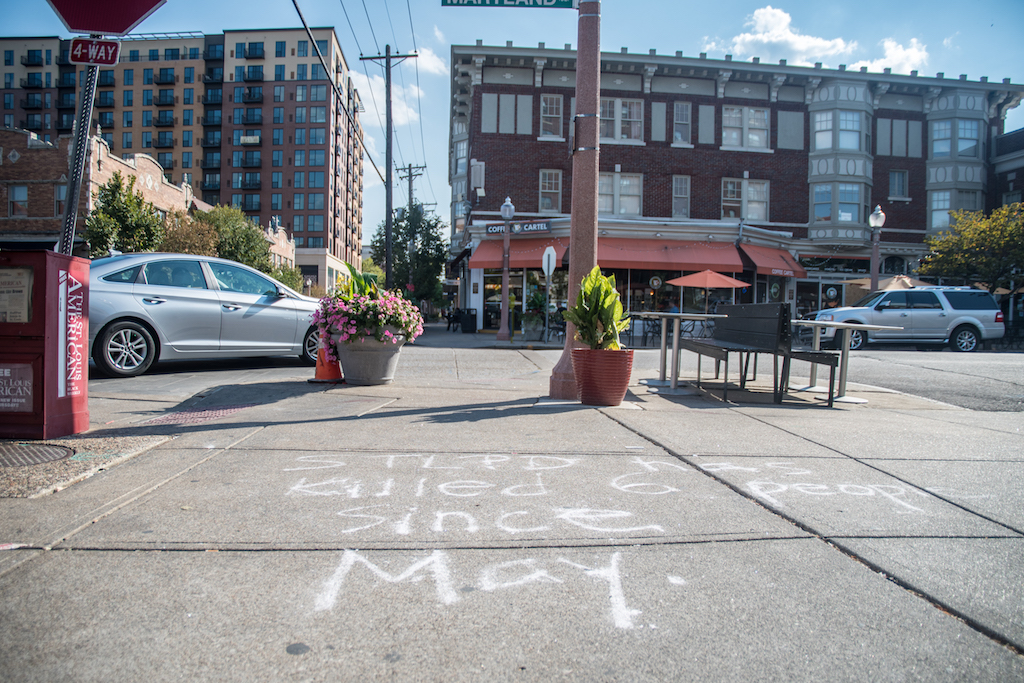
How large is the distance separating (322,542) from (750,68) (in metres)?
29.5

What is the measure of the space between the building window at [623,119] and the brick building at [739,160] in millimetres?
63

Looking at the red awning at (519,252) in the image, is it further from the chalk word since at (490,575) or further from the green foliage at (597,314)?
the chalk word since at (490,575)

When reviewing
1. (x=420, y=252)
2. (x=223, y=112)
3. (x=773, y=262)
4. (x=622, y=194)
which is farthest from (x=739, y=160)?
(x=223, y=112)

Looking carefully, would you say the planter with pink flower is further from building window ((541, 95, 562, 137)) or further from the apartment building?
the apartment building

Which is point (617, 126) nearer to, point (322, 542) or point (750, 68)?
point (750, 68)

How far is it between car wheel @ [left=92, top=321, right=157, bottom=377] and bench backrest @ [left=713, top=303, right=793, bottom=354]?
7556mm

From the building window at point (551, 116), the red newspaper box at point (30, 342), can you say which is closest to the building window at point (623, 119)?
the building window at point (551, 116)

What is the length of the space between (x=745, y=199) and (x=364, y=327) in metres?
24.3

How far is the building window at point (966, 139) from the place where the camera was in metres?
27.9

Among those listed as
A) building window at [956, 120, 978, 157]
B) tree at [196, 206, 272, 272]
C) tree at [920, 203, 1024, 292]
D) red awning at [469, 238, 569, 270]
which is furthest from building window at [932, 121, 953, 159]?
tree at [196, 206, 272, 272]

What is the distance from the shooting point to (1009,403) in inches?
290

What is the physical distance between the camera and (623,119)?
26.7 metres

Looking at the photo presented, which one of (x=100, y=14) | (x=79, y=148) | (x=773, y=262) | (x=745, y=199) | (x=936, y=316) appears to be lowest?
(x=936, y=316)

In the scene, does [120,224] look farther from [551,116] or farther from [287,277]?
[551,116]
